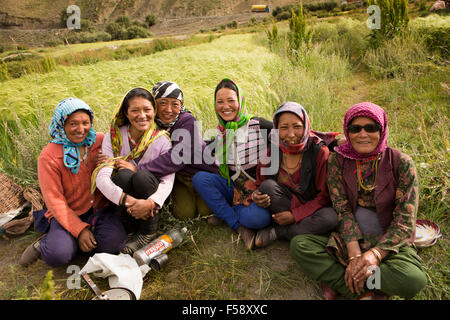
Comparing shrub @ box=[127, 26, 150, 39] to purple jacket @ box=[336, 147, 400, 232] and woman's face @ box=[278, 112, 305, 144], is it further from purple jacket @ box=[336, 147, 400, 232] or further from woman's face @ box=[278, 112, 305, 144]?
purple jacket @ box=[336, 147, 400, 232]

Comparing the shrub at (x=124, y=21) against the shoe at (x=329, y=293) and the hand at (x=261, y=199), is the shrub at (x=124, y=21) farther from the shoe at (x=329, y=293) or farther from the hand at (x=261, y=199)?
the shoe at (x=329, y=293)

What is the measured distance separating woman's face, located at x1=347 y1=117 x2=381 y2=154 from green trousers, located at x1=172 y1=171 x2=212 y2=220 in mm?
1406

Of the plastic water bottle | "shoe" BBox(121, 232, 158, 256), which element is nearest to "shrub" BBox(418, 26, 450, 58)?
the plastic water bottle

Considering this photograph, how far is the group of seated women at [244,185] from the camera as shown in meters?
1.67

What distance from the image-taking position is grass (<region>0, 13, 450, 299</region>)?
1.88 m

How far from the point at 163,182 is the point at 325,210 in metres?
1.28

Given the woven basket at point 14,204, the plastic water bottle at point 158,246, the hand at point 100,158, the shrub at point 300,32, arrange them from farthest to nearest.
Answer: the shrub at point 300,32 → the woven basket at point 14,204 → the hand at point 100,158 → the plastic water bottle at point 158,246

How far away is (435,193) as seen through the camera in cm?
223

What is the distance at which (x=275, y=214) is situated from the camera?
2094 millimetres

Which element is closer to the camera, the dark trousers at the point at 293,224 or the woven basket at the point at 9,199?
the dark trousers at the point at 293,224

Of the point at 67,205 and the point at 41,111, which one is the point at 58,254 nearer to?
the point at 67,205

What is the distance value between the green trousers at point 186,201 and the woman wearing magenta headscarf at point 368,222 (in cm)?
104

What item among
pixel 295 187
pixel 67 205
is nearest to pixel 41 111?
pixel 67 205

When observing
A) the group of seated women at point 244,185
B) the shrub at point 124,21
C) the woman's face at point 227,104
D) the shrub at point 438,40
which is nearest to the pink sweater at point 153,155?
the group of seated women at point 244,185
